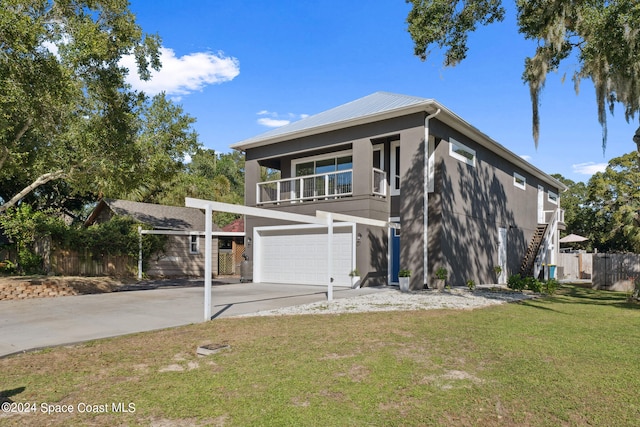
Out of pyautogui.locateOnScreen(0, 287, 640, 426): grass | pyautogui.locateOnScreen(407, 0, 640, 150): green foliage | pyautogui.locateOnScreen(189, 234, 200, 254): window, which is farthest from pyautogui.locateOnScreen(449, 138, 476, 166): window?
pyautogui.locateOnScreen(189, 234, 200, 254): window

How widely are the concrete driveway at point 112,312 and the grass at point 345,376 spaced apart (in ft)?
2.81

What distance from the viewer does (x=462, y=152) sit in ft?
53.7

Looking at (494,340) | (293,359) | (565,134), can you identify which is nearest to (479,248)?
(565,134)

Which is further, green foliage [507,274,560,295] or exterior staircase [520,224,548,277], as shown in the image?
exterior staircase [520,224,548,277]

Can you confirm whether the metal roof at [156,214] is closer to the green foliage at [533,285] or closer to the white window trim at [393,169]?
the white window trim at [393,169]

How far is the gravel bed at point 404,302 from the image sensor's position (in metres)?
9.71

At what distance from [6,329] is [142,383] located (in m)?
4.78

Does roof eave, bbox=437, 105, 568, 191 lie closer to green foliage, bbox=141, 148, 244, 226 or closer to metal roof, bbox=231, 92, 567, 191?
metal roof, bbox=231, 92, 567, 191

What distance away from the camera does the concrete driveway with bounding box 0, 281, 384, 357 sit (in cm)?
694

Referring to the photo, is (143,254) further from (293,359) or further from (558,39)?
(558,39)

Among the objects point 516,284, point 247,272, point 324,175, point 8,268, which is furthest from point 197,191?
point 516,284

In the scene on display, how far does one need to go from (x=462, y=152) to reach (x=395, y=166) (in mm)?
2708

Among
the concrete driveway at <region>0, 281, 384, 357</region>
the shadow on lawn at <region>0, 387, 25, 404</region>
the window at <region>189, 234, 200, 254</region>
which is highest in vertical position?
the window at <region>189, 234, 200, 254</region>

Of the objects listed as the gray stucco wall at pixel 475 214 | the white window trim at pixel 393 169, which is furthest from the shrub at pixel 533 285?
the white window trim at pixel 393 169
